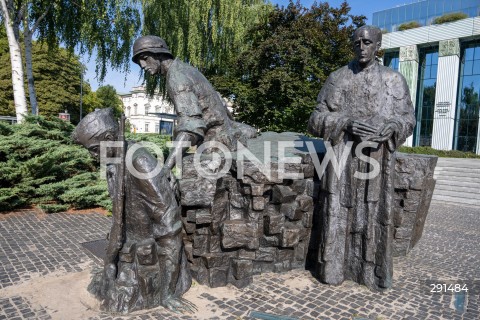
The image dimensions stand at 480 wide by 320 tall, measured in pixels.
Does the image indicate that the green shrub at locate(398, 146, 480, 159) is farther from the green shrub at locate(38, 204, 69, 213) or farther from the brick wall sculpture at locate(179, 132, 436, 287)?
the green shrub at locate(38, 204, 69, 213)

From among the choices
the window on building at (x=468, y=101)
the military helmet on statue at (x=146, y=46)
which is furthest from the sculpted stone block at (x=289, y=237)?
the window on building at (x=468, y=101)

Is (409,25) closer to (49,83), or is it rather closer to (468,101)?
(468,101)

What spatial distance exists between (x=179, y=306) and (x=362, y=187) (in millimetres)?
2285

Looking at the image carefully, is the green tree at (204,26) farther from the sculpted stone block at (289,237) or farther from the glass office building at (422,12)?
the glass office building at (422,12)

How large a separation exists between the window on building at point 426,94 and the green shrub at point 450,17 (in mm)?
2032

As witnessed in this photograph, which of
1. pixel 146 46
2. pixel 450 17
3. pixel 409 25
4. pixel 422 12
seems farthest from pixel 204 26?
pixel 422 12

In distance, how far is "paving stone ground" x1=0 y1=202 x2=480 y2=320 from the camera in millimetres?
3377

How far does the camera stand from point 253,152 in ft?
14.4

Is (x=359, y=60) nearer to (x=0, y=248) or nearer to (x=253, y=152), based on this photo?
(x=253, y=152)

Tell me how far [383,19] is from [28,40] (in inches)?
1064

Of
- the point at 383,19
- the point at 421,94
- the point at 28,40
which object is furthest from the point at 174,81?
the point at 383,19

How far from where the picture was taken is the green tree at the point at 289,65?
15.2 m

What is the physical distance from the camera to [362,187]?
3.90 metres

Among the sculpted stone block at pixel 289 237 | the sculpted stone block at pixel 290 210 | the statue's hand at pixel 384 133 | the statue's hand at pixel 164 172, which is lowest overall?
the sculpted stone block at pixel 289 237
